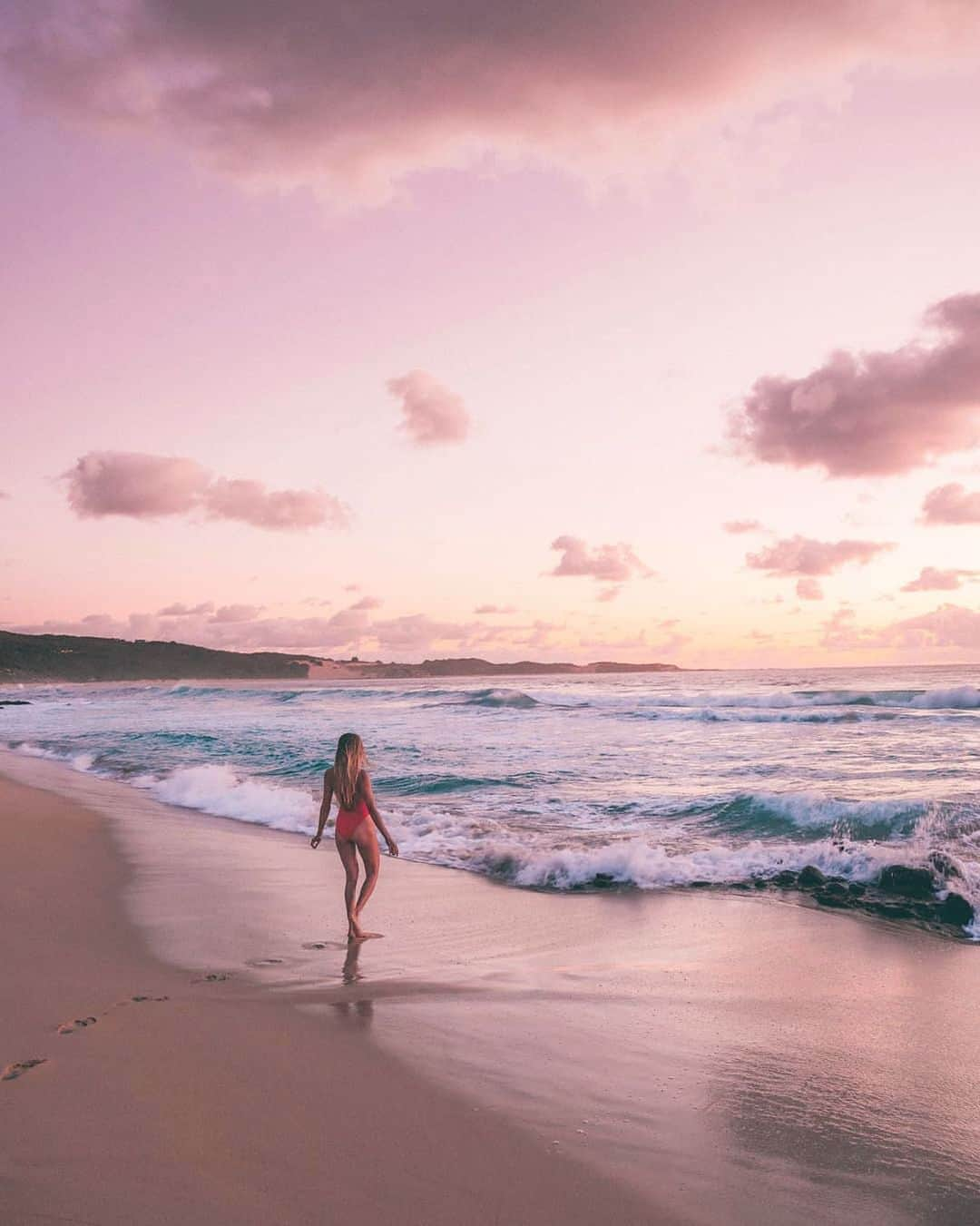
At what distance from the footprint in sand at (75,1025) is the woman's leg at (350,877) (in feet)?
8.31

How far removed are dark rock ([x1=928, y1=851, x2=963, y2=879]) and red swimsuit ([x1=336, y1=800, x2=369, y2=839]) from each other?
6082 millimetres

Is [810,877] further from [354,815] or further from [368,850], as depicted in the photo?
[354,815]

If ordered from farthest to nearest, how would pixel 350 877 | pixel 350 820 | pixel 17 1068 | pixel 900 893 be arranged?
pixel 900 893 < pixel 350 820 < pixel 350 877 < pixel 17 1068

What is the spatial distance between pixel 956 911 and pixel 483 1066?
18.5 feet

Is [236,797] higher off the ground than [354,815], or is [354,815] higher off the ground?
[354,815]

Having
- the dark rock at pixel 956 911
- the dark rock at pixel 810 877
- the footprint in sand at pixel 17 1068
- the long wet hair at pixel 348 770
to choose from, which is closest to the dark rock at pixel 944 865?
the dark rock at pixel 956 911

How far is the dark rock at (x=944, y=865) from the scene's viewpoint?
8906mm

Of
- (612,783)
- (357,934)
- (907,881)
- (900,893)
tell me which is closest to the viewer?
(357,934)

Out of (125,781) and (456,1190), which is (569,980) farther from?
(125,781)

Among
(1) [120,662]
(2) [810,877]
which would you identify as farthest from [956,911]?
(1) [120,662]

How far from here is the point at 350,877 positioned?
7441mm

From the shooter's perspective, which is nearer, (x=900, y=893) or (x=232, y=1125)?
(x=232, y=1125)

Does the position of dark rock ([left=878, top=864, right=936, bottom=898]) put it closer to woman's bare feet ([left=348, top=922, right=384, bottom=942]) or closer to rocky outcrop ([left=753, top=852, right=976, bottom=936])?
rocky outcrop ([left=753, top=852, right=976, bottom=936])

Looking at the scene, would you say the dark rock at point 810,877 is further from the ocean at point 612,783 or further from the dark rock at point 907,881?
the dark rock at point 907,881
